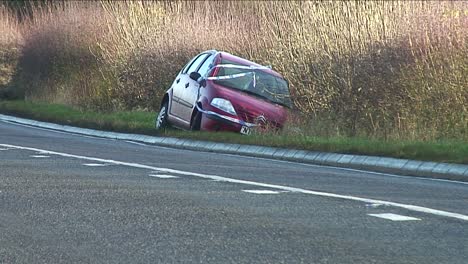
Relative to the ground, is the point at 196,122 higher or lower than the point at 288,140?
lower

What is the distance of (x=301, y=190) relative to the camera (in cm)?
1280

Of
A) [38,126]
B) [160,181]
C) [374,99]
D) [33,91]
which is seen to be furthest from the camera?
[33,91]

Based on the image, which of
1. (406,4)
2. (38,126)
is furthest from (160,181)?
(38,126)

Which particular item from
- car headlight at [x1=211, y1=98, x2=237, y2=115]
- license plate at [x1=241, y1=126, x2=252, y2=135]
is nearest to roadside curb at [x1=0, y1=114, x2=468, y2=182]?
car headlight at [x1=211, y1=98, x2=237, y2=115]

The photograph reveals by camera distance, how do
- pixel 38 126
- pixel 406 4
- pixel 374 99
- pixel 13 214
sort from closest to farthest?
pixel 13 214 < pixel 374 99 < pixel 406 4 < pixel 38 126

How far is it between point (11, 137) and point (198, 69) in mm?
3881

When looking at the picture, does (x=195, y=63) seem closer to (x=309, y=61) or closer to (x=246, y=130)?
(x=246, y=130)

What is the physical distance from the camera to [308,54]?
2531 cm

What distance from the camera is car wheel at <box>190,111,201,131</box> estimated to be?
2258 centimetres

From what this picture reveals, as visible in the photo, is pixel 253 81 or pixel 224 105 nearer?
pixel 224 105

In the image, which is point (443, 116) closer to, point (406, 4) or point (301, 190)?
point (406, 4)

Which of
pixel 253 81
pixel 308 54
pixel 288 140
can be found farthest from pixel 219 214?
pixel 308 54

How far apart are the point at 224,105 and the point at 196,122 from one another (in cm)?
97

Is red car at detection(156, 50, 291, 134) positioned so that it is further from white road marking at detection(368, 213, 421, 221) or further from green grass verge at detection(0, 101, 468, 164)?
white road marking at detection(368, 213, 421, 221)
